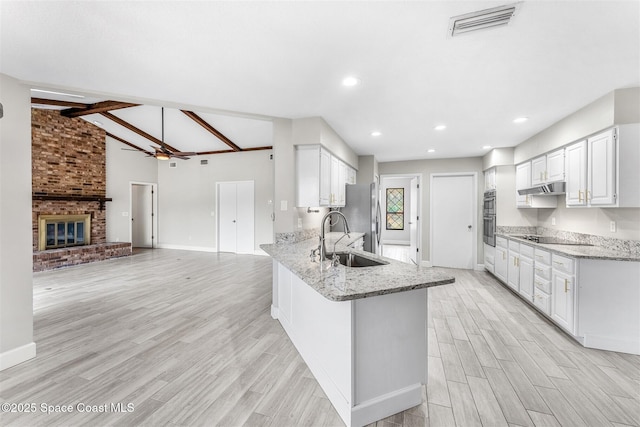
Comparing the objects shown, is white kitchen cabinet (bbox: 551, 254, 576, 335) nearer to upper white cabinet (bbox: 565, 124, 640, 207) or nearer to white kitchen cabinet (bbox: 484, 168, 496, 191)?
upper white cabinet (bbox: 565, 124, 640, 207)

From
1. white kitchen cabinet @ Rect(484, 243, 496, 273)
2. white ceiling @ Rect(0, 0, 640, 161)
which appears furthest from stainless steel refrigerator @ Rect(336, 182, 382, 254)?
white kitchen cabinet @ Rect(484, 243, 496, 273)

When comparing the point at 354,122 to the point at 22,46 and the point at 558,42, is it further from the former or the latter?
the point at 22,46

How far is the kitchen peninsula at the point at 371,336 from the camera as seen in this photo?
1.57 m

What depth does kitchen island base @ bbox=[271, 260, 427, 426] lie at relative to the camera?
1.59 meters

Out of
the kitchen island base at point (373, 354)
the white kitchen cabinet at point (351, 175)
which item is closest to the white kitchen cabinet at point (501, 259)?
the white kitchen cabinet at point (351, 175)

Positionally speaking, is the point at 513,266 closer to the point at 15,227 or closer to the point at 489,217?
the point at 489,217

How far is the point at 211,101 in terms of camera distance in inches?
112

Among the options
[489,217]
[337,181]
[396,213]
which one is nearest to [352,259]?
[337,181]

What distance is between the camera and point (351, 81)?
7.86ft

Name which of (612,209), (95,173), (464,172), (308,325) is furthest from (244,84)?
(95,173)

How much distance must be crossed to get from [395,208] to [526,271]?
6042 mm

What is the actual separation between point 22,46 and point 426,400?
3.69 metres

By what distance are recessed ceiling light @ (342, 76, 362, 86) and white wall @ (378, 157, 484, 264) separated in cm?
427

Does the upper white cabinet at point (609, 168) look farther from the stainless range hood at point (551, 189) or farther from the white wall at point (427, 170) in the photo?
the white wall at point (427, 170)
